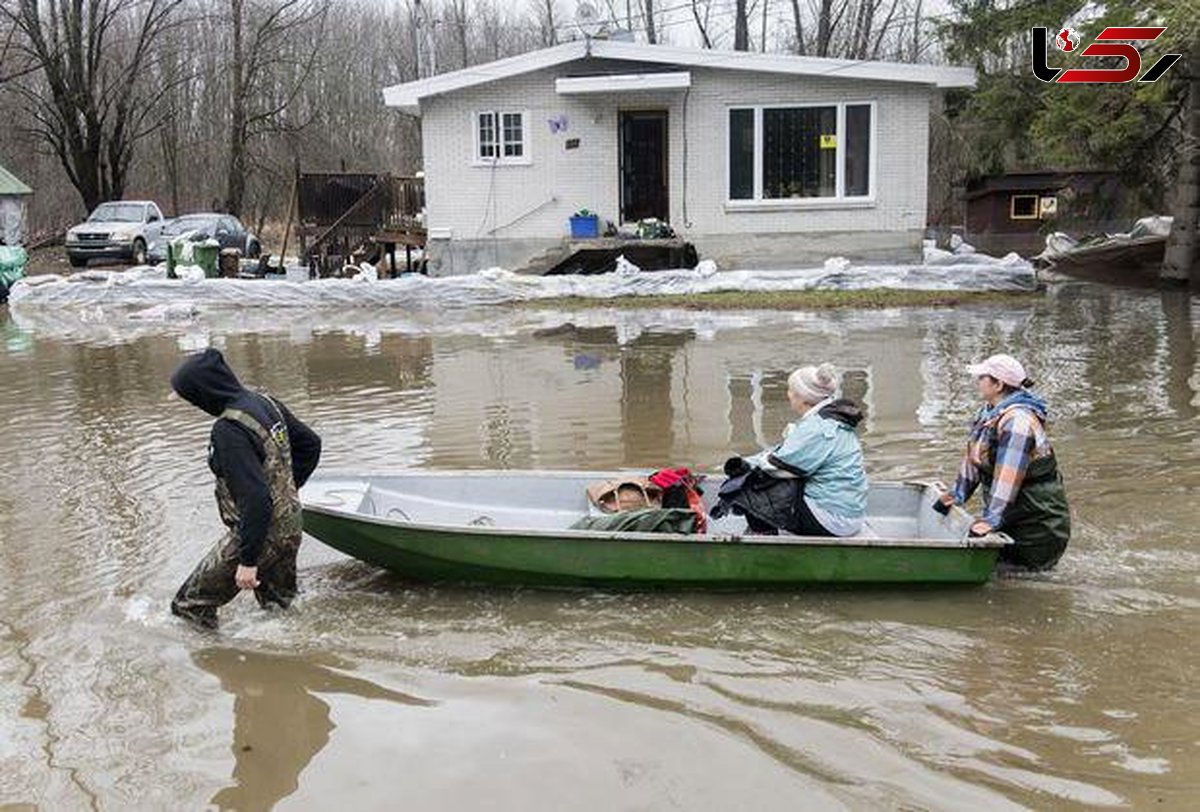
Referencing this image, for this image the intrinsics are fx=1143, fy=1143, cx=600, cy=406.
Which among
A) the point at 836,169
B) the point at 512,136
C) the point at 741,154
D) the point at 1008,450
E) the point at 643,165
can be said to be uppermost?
the point at 512,136

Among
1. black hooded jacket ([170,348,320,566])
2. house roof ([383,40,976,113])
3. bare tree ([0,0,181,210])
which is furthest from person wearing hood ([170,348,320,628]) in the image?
bare tree ([0,0,181,210])

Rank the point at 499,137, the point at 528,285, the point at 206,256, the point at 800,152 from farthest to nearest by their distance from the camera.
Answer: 1. the point at 206,256
2. the point at 499,137
3. the point at 800,152
4. the point at 528,285

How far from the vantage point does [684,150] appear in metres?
22.8

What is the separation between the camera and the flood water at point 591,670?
4418mm

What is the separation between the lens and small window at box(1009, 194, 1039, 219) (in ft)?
96.1

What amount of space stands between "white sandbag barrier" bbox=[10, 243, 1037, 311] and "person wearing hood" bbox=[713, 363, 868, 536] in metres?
14.6

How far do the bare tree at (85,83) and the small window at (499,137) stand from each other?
17.3 metres

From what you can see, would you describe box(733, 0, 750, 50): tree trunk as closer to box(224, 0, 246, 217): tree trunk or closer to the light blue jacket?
box(224, 0, 246, 217): tree trunk

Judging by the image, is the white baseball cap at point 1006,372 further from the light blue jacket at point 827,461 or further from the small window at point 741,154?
the small window at point 741,154

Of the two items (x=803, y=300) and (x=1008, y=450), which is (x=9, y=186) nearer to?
(x=803, y=300)

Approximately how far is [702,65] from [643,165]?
244 cm

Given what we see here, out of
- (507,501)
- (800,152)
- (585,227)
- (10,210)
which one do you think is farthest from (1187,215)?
(10,210)

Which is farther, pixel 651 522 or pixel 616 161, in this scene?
pixel 616 161

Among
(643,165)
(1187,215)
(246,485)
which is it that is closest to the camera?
(246,485)
